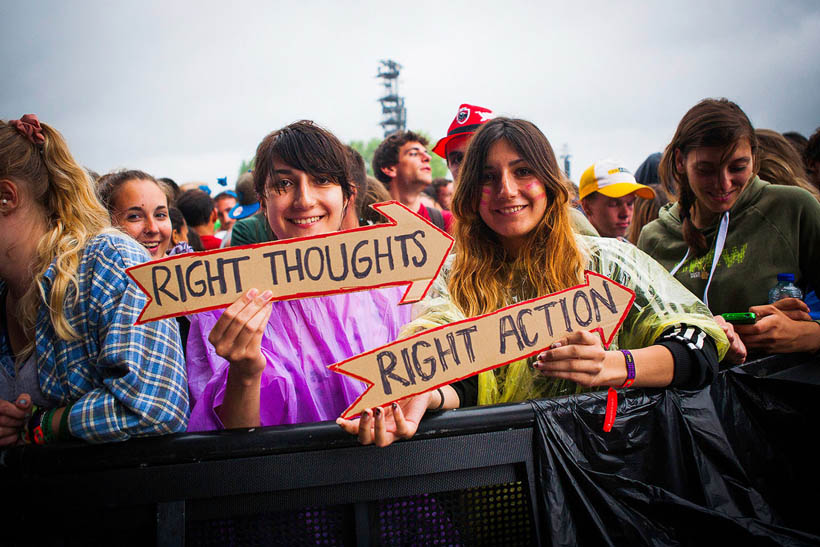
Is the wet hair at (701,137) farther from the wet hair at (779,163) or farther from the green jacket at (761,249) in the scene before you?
the wet hair at (779,163)

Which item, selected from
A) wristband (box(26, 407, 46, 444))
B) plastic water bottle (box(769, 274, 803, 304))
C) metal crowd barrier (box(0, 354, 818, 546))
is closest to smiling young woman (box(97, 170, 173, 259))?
wristband (box(26, 407, 46, 444))

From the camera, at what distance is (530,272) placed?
6.07 feet

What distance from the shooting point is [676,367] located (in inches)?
56.9

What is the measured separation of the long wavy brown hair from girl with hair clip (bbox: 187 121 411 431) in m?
0.25

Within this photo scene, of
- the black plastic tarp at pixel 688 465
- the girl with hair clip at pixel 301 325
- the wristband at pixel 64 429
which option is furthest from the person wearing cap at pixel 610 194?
the wristband at pixel 64 429

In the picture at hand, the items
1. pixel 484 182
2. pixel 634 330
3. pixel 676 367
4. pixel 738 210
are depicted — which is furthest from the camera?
pixel 738 210

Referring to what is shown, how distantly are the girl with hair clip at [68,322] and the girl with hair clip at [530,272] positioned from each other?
2.25 ft

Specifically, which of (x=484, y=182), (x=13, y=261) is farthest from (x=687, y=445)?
(x=13, y=261)

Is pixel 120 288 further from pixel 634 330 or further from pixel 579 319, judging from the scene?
pixel 634 330

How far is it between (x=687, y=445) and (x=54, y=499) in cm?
146

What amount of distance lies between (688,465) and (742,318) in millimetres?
685

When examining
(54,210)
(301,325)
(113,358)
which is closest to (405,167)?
(301,325)

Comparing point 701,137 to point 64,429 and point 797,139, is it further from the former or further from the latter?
point 797,139

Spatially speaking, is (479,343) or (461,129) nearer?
(479,343)
